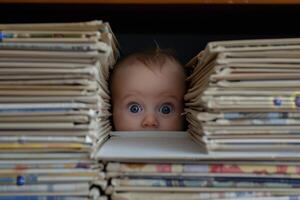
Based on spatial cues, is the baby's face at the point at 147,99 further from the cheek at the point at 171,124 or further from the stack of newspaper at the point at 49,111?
the stack of newspaper at the point at 49,111

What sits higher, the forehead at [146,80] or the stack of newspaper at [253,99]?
the forehead at [146,80]

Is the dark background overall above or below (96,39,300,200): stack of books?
above

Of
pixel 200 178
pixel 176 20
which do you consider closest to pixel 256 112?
pixel 200 178

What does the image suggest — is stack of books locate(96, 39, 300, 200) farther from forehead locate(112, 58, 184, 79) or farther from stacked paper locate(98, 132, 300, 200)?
forehead locate(112, 58, 184, 79)

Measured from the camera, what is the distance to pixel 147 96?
2.94 feet

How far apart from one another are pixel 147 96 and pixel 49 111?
278 millimetres

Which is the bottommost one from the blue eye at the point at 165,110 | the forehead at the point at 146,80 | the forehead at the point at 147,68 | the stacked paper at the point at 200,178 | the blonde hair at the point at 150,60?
the stacked paper at the point at 200,178

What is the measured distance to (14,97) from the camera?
0.66 m

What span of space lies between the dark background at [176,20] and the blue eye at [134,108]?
183 mm

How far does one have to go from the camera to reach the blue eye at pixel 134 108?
902 mm

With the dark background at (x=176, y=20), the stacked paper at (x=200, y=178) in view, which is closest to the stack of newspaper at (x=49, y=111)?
the stacked paper at (x=200, y=178)

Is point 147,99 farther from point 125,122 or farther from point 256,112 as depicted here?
point 256,112

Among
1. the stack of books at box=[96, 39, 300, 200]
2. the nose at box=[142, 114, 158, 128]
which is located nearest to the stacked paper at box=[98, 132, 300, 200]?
the stack of books at box=[96, 39, 300, 200]

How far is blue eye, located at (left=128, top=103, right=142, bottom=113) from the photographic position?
0.90 metres
